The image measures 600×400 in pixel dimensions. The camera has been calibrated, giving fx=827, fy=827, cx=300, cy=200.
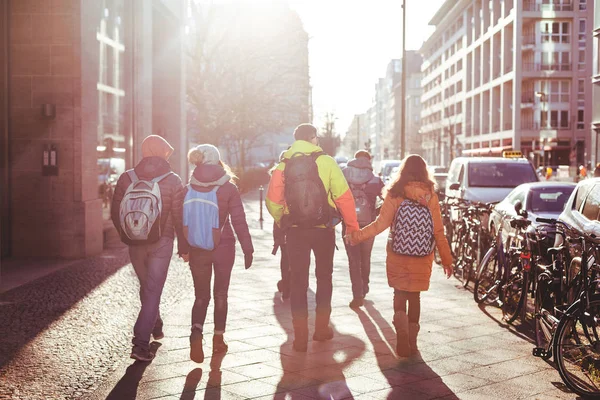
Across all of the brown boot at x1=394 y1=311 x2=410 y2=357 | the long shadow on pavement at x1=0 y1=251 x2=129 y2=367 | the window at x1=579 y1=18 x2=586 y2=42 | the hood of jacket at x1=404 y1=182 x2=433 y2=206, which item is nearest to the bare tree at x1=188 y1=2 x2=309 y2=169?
the long shadow on pavement at x1=0 y1=251 x2=129 y2=367

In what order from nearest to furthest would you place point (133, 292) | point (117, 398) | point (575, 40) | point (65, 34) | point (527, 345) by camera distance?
1. point (117, 398)
2. point (527, 345)
3. point (133, 292)
4. point (65, 34)
5. point (575, 40)

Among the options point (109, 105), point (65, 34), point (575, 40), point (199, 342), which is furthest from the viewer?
point (575, 40)

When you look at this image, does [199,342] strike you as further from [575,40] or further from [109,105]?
[575,40]

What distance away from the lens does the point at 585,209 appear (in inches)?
333

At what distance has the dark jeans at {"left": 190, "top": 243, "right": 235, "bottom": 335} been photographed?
6398 millimetres

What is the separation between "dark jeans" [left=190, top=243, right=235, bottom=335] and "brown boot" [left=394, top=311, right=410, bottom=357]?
1.38 m

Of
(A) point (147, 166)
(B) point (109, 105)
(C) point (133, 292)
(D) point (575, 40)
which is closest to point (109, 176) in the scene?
(B) point (109, 105)

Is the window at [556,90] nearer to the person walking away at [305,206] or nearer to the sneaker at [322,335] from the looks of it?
the sneaker at [322,335]

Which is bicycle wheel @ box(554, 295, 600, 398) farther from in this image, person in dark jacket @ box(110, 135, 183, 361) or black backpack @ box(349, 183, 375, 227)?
black backpack @ box(349, 183, 375, 227)

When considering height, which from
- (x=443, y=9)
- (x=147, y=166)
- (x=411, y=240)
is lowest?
(x=411, y=240)

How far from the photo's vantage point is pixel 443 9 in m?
90.8

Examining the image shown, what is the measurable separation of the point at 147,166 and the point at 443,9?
8850 centimetres

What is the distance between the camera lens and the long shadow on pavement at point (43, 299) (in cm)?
722

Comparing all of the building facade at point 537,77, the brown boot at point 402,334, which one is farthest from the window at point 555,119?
the brown boot at point 402,334
